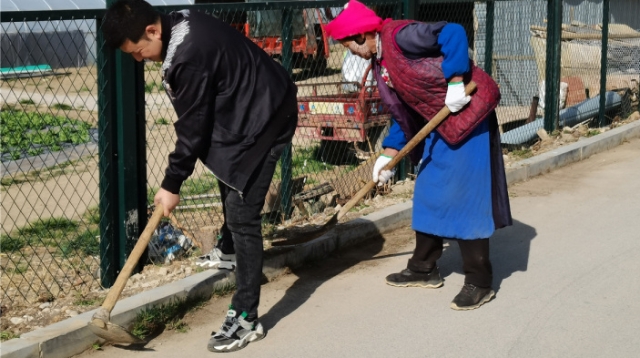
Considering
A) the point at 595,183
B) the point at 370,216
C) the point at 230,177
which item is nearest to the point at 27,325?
the point at 230,177

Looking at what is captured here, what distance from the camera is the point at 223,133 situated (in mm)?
4578

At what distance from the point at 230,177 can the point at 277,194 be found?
237 cm

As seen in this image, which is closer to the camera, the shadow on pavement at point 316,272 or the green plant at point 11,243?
the shadow on pavement at point 316,272

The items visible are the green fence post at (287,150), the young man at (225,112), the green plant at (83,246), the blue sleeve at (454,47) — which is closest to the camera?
the young man at (225,112)

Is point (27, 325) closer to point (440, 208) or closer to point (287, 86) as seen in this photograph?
point (287, 86)

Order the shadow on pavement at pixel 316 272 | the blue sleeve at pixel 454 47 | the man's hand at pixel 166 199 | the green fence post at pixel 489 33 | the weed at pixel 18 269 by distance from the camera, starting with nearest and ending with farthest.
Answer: the man's hand at pixel 166 199
the blue sleeve at pixel 454 47
the shadow on pavement at pixel 316 272
the weed at pixel 18 269
the green fence post at pixel 489 33

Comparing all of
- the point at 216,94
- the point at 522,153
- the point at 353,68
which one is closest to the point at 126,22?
the point at 216,94

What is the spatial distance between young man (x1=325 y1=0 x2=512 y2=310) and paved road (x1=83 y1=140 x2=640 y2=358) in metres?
0.30

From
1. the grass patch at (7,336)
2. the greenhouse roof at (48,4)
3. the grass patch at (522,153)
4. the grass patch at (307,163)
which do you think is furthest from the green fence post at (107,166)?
the greenhouse roof at (48,4)

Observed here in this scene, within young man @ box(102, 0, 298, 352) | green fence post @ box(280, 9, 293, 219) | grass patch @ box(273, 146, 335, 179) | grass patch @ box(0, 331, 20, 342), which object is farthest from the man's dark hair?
grass patch @ box(273, 146, 335, 179)

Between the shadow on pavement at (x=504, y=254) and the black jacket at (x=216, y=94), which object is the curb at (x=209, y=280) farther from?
the black jacket at (x=216, y=94)

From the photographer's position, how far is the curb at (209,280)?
455 cm

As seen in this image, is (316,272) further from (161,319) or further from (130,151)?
(130,151)

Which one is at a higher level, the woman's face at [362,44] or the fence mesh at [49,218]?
the woman's face at [362,44]
